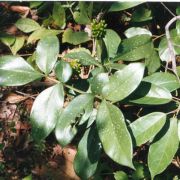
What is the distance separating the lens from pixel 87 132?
4.18ft

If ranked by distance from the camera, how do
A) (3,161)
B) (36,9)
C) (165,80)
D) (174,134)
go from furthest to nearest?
(36,9) < (3,161) < (165,80) < (174,134)

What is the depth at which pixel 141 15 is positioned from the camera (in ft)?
6.00

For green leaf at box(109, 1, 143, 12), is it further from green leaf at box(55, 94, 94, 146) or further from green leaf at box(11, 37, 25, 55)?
green leaf at box(11, 37, 25, 55)

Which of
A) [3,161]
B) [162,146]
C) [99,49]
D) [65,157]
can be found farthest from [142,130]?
[3,161]

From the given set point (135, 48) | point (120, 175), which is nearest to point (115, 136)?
point (135, 48)

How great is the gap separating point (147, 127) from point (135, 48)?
447 millimetres

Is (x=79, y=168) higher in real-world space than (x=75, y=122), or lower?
lower

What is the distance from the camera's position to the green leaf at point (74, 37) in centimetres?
206

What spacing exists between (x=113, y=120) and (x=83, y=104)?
0.12m

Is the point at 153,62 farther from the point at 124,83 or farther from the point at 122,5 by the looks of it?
the point at 124,83

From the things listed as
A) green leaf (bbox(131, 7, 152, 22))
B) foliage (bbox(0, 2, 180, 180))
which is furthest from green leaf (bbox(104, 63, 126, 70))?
green leaf (bbox(131, 7, 152, 22))

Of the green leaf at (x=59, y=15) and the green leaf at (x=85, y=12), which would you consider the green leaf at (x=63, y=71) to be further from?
the green leaf at (x=59, y=15)

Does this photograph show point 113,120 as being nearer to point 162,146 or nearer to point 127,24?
point 162,146

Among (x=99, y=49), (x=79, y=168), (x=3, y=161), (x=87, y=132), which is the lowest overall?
(x=3, y=161)
